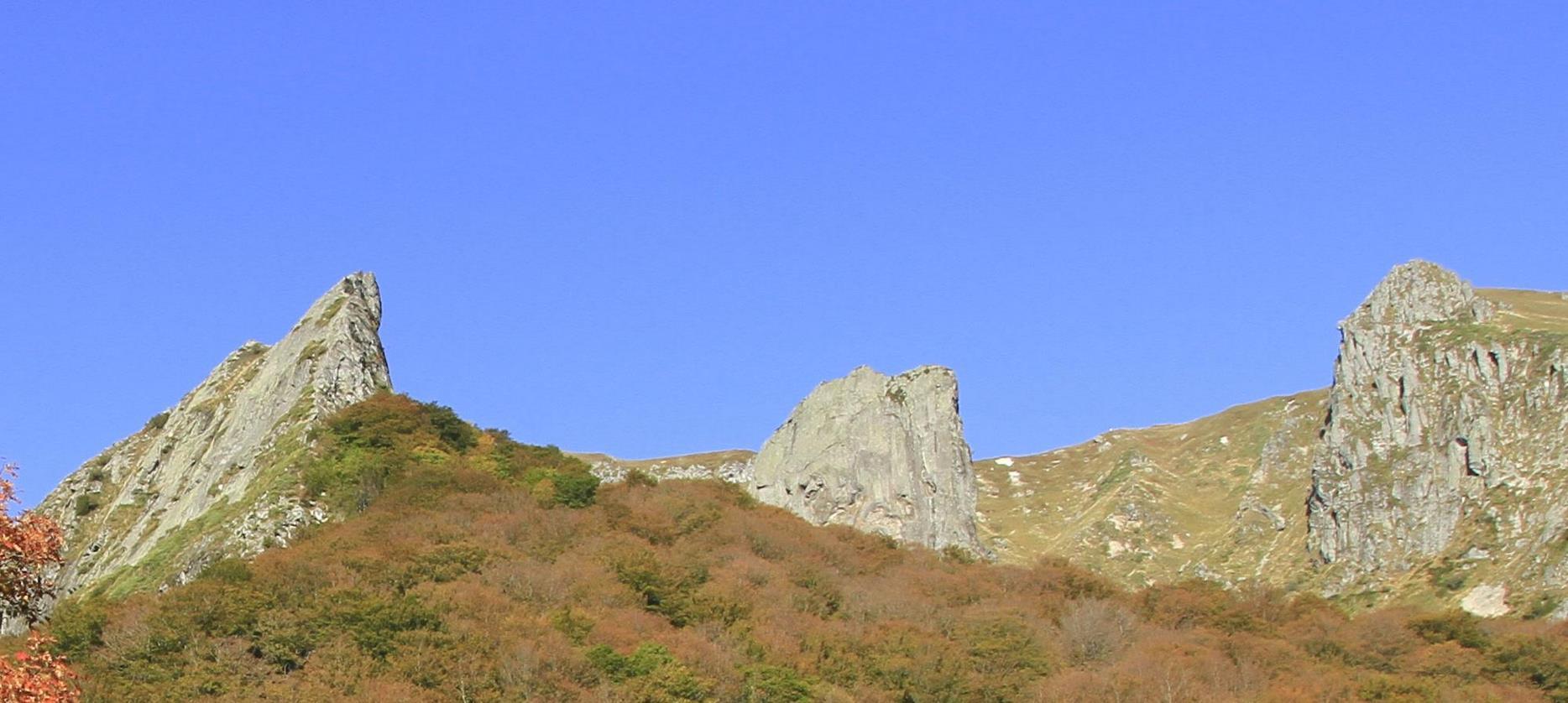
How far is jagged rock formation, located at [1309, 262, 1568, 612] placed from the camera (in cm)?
15050

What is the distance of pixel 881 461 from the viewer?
352ft

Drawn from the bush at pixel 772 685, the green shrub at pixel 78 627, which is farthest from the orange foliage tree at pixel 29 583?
the bush at pixel 772 685

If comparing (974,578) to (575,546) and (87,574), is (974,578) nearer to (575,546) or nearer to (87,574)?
(575,546)

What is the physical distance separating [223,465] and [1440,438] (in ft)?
422

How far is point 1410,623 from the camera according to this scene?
84.6 meters

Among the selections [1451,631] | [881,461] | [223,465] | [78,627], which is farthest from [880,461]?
[78,627]

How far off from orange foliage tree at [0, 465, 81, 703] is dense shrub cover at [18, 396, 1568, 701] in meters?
34.1

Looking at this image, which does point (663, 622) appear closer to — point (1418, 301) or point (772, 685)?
point (772, 685)

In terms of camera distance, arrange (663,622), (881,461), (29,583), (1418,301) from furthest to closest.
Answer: (1418,301) < (881,461) < (663,622) < (29,583)

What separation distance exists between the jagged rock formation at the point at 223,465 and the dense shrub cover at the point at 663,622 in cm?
186

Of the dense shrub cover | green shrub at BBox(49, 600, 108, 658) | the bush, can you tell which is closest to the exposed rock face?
the dense shrub cover

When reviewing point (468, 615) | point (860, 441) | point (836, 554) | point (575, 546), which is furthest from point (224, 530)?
point (860, 441)

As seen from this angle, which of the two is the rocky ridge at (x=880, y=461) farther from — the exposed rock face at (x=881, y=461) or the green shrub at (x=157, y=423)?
the green shrub at (x=157, y=423)

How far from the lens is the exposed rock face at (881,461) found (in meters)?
106
